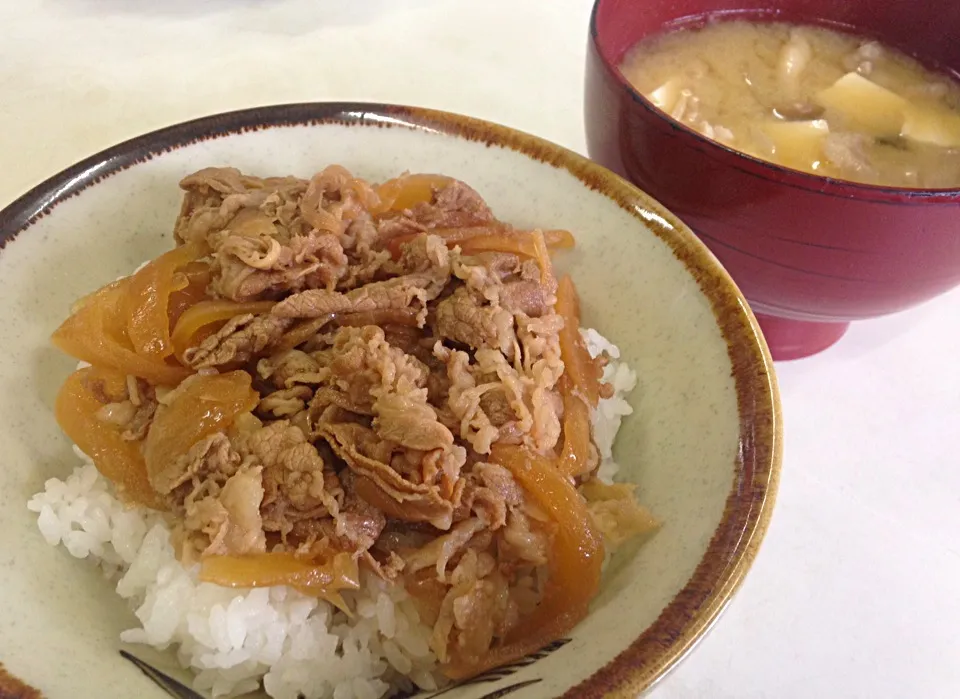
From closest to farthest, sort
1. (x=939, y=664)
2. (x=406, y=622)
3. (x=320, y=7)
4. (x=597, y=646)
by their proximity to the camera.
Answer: (x=597, y=646)
(x=406, y=622)
(x=939, y=664)
(x=320, y=7)

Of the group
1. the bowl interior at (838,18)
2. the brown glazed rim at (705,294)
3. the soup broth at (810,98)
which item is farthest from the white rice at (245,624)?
the bowl interior at (838,18)

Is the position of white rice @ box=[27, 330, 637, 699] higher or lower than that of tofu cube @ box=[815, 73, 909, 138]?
lower

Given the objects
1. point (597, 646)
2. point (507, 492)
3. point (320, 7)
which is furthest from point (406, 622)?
point (320, 7)

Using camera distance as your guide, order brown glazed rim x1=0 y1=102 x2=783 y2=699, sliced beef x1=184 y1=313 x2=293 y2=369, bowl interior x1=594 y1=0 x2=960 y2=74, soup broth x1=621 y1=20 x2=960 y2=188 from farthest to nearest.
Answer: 1. bowl interior x1=594 y1=0 x2=960 y2=74
2. soup broth x1=621 y1=20 x2=960 y2=188
3. sliced beef x1=184 y1=313 x2=293 y2=369
4. brown glazed rim x1=0 y1=102 x2=783 y2=699

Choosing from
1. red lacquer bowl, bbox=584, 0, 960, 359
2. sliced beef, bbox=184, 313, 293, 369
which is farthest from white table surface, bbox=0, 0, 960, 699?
sliced beef, bbox=184, 313, 293, 369

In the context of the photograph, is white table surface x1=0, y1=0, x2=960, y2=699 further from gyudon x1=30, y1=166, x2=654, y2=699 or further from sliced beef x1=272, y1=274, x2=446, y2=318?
sliced beef x1=272, y1=274, x2=446, y2=318

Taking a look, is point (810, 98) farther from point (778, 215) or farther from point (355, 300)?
point (355, 300)

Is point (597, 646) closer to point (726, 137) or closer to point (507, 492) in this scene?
point (507, 492)
